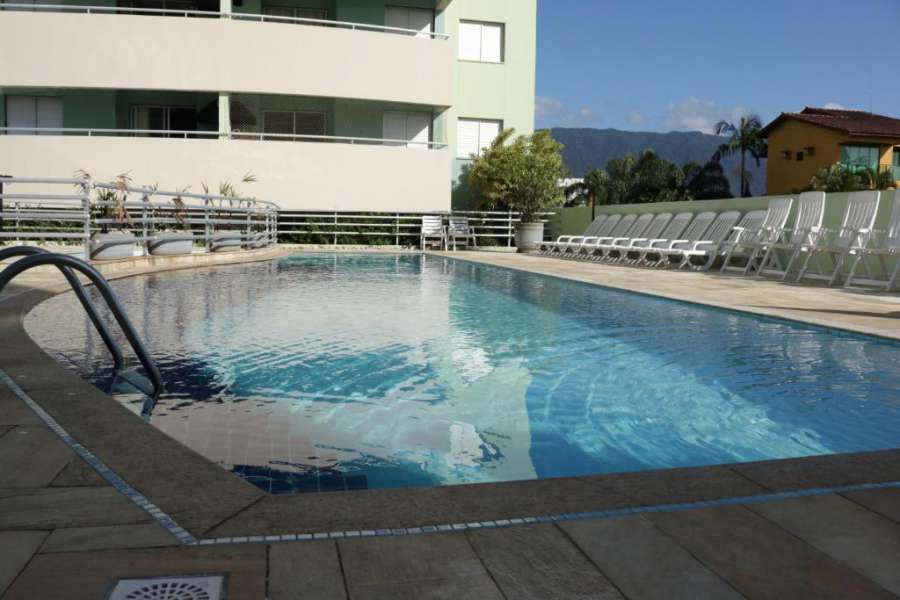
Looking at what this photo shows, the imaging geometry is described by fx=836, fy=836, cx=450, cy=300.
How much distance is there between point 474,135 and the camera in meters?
25.7

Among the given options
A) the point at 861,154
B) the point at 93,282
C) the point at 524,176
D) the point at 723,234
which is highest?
the point at 861,154

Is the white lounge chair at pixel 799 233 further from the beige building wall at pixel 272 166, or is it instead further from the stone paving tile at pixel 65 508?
the stone paving tile at pixel 65 508

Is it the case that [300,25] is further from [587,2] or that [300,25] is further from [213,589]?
[213,589]

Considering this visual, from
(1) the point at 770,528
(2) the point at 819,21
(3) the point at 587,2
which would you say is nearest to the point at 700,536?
(1) the point at 770,528

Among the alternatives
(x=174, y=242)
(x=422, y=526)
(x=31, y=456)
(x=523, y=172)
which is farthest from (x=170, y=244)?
(x=422, y=526)

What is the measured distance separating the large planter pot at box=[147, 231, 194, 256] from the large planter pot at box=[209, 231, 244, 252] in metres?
1.67

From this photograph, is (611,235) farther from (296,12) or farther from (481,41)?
(296,12)

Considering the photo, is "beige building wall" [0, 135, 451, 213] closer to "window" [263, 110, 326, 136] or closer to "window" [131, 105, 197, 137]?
"window" [263, 110, 326, 136]

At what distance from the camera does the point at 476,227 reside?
25.0 m

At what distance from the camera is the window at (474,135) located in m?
25.6

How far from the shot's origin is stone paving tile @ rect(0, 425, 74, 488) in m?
2.64

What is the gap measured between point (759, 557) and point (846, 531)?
37cm

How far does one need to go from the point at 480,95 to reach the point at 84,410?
23028 millimetres

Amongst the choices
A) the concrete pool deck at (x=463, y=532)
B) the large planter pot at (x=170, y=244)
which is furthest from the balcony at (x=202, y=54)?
the concrete pool deck at (x=463, y=532)
